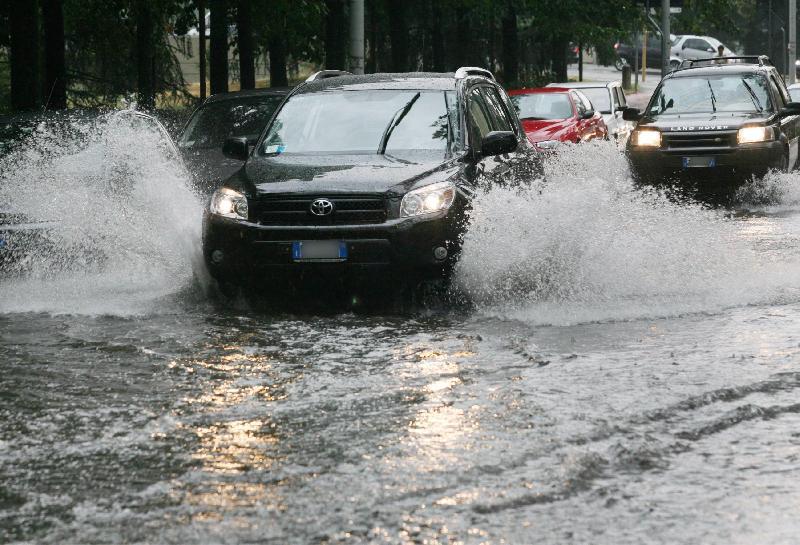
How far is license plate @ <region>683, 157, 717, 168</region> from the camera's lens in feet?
61.4

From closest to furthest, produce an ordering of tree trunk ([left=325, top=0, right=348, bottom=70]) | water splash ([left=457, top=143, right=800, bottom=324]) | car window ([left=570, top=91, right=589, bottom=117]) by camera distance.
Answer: water splash ([left=457, top=143, right=800, bottom=324]), car window ([left=570, top=91, right=589, bottom=117]), tree trunk ([left=325, top=0, right=348, bottom=70])

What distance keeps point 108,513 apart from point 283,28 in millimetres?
22508

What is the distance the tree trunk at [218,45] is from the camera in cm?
2383

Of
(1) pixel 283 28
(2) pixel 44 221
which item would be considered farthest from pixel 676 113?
(2) pixel 44 221

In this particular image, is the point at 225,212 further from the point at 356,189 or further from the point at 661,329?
the point at 661,329

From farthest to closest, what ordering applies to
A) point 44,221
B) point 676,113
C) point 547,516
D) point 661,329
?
point 676,113
point 44,221
point 661,329
point 547,516

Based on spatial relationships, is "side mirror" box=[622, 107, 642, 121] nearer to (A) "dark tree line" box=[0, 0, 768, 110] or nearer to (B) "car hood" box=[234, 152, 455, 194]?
(A) "dark tree line" box=[0, 0, 768, 110]

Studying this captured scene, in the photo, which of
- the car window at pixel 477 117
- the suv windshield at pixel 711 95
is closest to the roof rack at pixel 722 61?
the suv windshield at pixel 711 95

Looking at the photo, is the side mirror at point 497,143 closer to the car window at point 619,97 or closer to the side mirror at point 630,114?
the side mirror at point 630,114

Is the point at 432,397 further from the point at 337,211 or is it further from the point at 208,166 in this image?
the point at 208,166

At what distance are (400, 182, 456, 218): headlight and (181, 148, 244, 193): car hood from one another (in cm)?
388

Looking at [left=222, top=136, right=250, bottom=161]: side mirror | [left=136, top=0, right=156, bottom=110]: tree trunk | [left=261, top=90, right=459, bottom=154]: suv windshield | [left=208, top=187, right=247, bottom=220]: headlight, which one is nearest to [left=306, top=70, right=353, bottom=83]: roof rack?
[left=261, top=90, right=459, bottom=154]: suv windshield

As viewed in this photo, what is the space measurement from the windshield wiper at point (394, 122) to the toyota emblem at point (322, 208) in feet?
3.59

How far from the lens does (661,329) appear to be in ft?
30.3
